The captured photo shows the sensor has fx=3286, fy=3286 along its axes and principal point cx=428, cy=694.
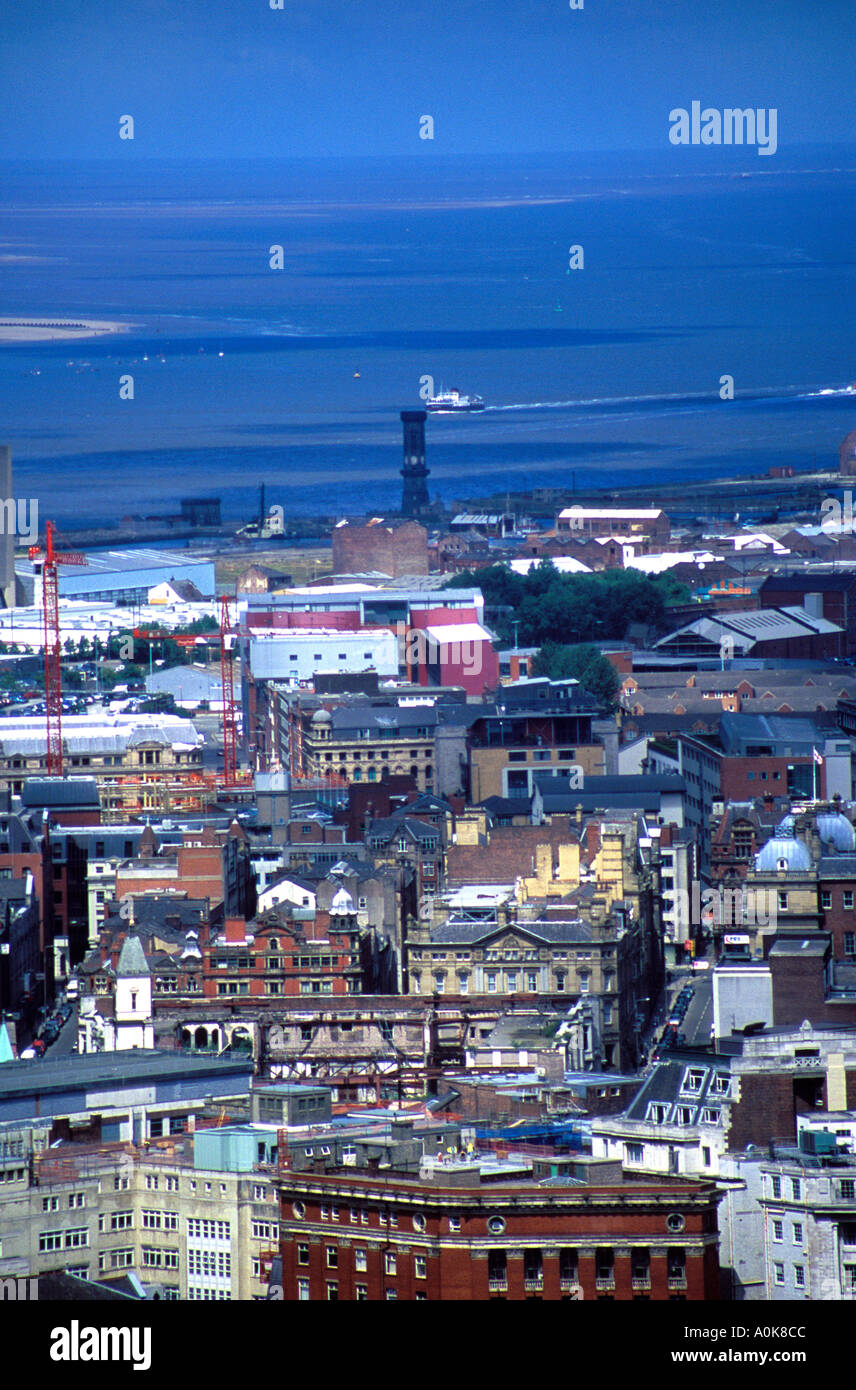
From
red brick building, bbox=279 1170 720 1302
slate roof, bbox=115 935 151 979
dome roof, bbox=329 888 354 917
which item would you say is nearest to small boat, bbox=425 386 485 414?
dome roof, bbox=329 888 354 917

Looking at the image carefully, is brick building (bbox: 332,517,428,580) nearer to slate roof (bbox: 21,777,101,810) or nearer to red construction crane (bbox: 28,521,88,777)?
red construction crane (bbox: 28,521,88,777)

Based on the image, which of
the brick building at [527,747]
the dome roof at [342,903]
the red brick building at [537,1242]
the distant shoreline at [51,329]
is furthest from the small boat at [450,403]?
the red brick building at [537,1242]

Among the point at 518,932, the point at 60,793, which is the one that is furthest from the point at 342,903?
the point at 60,793

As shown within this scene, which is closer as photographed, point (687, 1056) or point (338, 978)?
point (687, 1056)

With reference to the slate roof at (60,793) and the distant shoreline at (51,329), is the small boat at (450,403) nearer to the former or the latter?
the distant shoreline at (51,329)
